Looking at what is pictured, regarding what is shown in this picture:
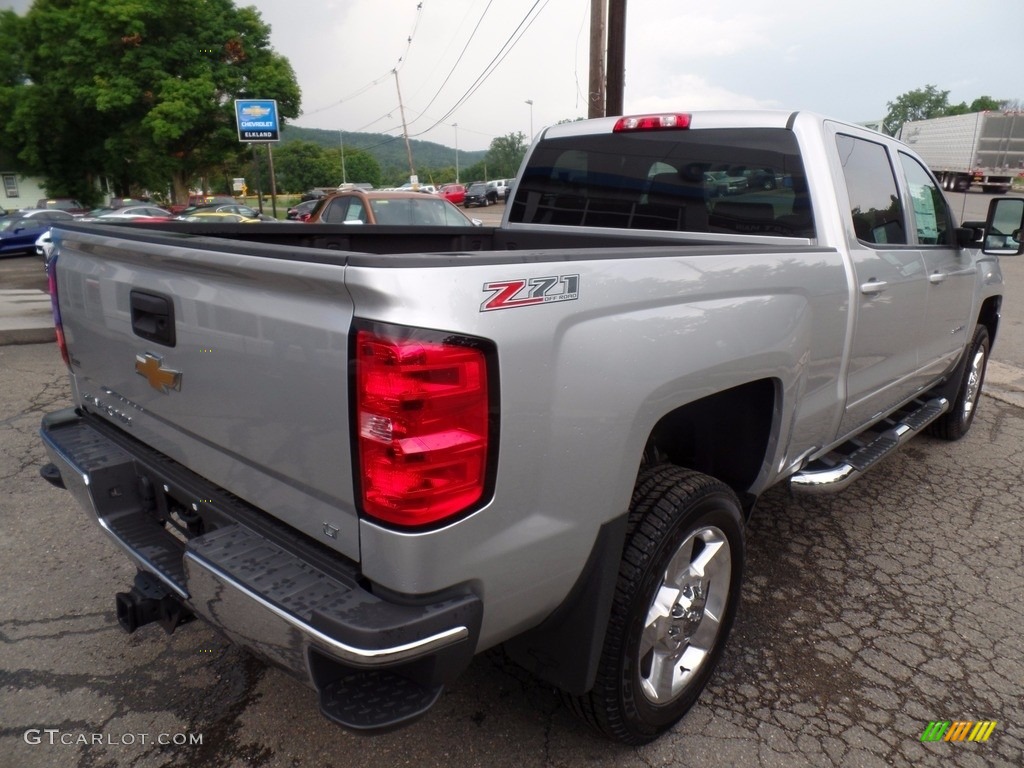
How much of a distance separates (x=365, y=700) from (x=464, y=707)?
959 millimetres

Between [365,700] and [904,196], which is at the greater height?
[904,196]

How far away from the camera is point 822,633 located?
9.56 ft

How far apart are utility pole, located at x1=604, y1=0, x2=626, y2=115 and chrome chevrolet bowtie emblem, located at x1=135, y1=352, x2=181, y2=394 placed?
9798mm

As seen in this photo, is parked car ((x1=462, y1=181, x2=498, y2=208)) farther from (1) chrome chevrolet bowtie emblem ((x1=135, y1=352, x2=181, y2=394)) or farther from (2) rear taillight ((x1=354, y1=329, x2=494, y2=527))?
(2) rear taillight ((x1=354, y1=329, x2=494, y2=527))

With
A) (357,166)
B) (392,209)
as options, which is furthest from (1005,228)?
(357,166)

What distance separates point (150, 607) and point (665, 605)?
60.0 inches

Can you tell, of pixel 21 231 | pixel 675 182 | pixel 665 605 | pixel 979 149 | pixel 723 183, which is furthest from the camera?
pixel 979 149

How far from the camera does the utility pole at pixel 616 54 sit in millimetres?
10430

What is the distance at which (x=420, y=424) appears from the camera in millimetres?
1506

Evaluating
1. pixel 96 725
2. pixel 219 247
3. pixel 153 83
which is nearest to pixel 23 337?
pixel 96 725

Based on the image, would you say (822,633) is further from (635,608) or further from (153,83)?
(153,83)

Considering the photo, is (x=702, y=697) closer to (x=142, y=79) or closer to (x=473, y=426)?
(x=473, y=426)

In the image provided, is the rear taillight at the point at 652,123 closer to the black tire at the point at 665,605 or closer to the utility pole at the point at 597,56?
the black tire at the point at 665,605

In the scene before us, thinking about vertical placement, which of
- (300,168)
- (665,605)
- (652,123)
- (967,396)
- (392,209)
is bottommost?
(967,396)
